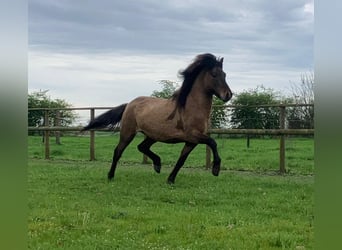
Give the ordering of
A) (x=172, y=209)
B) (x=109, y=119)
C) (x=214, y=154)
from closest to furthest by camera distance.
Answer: (x=172, y=209)
(x=214, y=154)
(x=109, y=119)

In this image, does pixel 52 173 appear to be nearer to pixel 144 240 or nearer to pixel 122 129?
pixel 122 129

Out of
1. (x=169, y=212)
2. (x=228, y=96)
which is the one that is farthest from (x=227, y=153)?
(x=169, y=212)

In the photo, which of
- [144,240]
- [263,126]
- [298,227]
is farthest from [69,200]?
[263,126]

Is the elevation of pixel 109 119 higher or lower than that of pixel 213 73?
lower

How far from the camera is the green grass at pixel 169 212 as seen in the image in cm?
308

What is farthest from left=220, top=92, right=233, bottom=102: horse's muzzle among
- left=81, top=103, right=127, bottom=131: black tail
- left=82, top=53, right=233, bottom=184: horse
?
left=81, top=103, right=127, bottom=131: black tail

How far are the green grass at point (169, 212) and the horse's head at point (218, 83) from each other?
43.3 inches

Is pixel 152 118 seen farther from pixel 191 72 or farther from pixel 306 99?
pixel 306 99

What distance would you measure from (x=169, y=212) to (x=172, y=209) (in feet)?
0.49

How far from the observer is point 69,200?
4746 mm

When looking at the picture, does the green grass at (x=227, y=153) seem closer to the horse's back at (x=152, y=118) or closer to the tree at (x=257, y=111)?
the tree at (x=257, y=111)

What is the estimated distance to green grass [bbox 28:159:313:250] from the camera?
121 inches

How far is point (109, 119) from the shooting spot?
727 cm

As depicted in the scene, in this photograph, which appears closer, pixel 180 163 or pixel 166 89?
pixel 180 163
